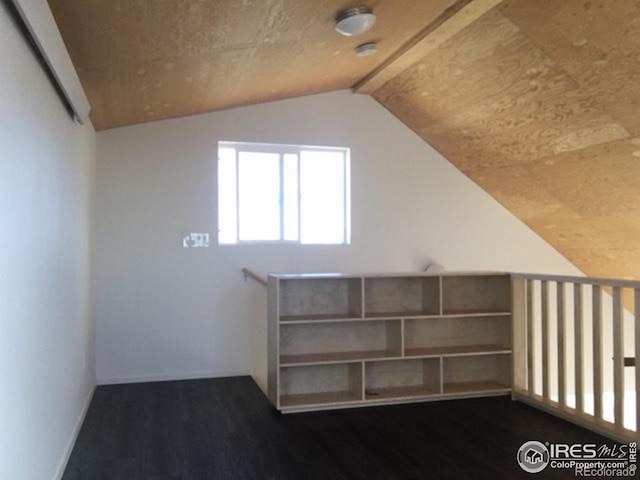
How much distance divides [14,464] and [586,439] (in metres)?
3.03

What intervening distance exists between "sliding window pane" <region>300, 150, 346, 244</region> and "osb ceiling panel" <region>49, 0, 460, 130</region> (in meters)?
0.81

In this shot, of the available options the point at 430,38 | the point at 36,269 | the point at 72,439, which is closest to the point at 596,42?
the point at 430,38

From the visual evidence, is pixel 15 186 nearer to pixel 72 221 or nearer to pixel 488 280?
pixel 72 221

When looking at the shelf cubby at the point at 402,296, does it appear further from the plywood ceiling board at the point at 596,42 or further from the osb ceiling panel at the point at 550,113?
the plywood ceiling board at the point at 596,42

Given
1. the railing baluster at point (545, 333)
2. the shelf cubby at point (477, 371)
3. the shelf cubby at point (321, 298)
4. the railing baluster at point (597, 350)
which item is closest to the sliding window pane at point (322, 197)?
the shelf cubby at point (321, 298)

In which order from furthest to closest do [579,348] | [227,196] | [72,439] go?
[227,196] → [579,348] → [72,439]

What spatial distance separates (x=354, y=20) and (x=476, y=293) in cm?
239

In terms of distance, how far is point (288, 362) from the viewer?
12.4ft

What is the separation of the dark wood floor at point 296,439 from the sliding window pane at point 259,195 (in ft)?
5.07

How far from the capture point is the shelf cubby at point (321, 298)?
3977 millimetres

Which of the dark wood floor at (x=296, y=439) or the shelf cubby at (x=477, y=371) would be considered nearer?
the dark wood floor at (x=296, y=439)

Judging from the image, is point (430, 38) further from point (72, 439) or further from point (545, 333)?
point (72, 439)

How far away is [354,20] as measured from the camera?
3066 mm

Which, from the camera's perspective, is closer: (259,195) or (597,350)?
(597,350)
